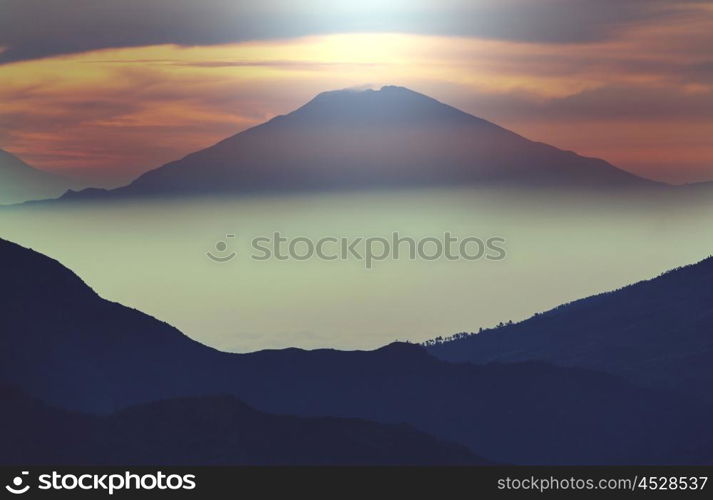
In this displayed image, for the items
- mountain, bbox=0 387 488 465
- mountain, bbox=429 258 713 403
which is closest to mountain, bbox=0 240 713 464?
mountain, bbox=0 387 488 465

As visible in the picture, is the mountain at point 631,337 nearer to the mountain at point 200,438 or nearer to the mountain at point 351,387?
the mountain at point 351,387

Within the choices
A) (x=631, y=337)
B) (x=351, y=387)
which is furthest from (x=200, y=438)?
(x=631, y=337)

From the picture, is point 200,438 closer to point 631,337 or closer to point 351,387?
point 351,387

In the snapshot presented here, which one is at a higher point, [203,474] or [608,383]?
[608,383]

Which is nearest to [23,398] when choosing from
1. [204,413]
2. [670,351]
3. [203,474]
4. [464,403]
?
[204,413]

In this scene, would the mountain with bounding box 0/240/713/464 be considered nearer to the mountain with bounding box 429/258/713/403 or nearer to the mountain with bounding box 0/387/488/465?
the mountain with bounding box 0/387/488/465

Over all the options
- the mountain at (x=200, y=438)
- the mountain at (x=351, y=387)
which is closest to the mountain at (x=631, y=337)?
the mountain at (x=351, y=387)

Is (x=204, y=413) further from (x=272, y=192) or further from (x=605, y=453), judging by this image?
(x=605, y=453)
